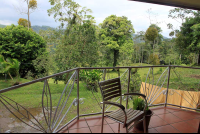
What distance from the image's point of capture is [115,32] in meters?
17.3

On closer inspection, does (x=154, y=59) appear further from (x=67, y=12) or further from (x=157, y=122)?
(x=157, y=122)

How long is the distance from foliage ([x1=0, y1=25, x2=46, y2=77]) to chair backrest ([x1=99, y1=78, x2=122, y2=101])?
952 centimetres

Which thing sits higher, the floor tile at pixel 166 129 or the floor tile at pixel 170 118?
the floor tile at pixel 170 118

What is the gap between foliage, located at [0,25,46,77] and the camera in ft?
31.8

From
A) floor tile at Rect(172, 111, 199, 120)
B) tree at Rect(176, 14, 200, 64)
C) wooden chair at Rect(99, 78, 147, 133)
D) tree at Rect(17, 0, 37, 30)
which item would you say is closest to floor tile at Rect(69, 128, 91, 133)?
wooden chair at Rect(99, 78, 147, 133)

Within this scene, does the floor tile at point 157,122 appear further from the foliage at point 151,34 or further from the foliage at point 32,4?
the foliage at point 32,4

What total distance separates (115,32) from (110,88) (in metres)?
16.1

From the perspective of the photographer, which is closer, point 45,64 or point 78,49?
point 78,49

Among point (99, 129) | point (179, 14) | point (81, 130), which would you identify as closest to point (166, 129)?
point (99, 129)

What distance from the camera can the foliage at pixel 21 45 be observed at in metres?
9.68

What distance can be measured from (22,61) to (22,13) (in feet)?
27.1

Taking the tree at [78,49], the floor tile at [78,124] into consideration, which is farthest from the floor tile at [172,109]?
the tree at [78,49]

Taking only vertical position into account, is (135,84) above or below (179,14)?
below

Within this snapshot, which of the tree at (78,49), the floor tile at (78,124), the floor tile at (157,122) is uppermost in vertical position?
the tree at (78,49)
